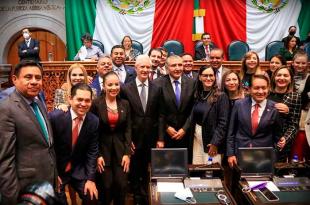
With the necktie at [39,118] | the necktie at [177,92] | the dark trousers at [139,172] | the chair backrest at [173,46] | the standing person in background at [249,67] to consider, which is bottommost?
the dark trousers at [139,172]

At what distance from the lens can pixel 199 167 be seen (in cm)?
269

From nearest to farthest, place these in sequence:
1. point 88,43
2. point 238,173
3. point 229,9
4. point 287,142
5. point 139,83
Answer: point 238,173, point 287,142, point 139,83, point 88,43, point 229,9

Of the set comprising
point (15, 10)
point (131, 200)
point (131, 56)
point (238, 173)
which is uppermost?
point (15, 10)

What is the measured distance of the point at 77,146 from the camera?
2713mm

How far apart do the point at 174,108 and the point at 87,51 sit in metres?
3.55

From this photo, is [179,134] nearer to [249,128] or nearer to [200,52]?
[249,128]

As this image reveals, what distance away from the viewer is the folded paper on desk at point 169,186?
2426 millimetres

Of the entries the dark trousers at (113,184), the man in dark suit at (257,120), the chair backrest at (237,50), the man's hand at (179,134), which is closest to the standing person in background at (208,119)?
the man's hand at (179,134)

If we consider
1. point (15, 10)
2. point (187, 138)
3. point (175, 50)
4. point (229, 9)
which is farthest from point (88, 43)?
point (187, 138)

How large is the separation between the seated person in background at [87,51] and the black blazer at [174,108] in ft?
10.4

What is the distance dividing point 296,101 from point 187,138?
1107mm

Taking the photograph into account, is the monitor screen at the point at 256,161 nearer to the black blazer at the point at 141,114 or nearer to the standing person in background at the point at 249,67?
the black blazer at the point at 141,114

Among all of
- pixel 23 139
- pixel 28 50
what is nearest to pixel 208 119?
pixel 23 139

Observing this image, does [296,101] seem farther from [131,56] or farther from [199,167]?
[131,56]
